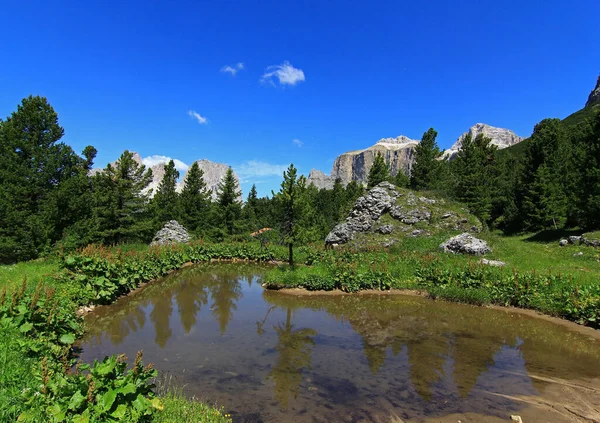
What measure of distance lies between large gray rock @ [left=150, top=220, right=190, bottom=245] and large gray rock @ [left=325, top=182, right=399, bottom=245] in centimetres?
1649

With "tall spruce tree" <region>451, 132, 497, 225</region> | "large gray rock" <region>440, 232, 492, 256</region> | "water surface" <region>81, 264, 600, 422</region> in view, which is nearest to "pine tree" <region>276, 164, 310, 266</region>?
"water surface" <region>81, 264, 600, 422</region>

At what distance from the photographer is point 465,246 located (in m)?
24.2

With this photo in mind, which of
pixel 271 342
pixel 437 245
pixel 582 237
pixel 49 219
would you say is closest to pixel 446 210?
pixel 437 245

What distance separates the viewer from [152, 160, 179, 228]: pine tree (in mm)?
40300

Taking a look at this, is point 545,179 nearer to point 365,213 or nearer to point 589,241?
point 589,241

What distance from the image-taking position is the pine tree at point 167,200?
132 ft

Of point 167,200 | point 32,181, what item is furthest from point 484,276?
point 167,200

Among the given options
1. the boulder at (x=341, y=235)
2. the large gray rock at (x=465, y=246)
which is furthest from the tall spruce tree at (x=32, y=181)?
the large gray rock at (x=465, y=246)

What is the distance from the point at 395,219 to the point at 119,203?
1023 inches

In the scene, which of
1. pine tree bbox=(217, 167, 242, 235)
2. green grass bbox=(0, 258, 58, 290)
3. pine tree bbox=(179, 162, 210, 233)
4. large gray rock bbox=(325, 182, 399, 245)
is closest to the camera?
green grass bbox=(0, 258, 58, 290)

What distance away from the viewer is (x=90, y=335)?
440 inches

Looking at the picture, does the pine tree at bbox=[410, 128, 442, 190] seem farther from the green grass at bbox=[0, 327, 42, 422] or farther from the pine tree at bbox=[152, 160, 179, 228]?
the green grass at bbox=[0, 327, 42, 422]

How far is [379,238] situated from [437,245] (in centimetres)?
484

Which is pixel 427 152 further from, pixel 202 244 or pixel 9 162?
pixel 9 162
